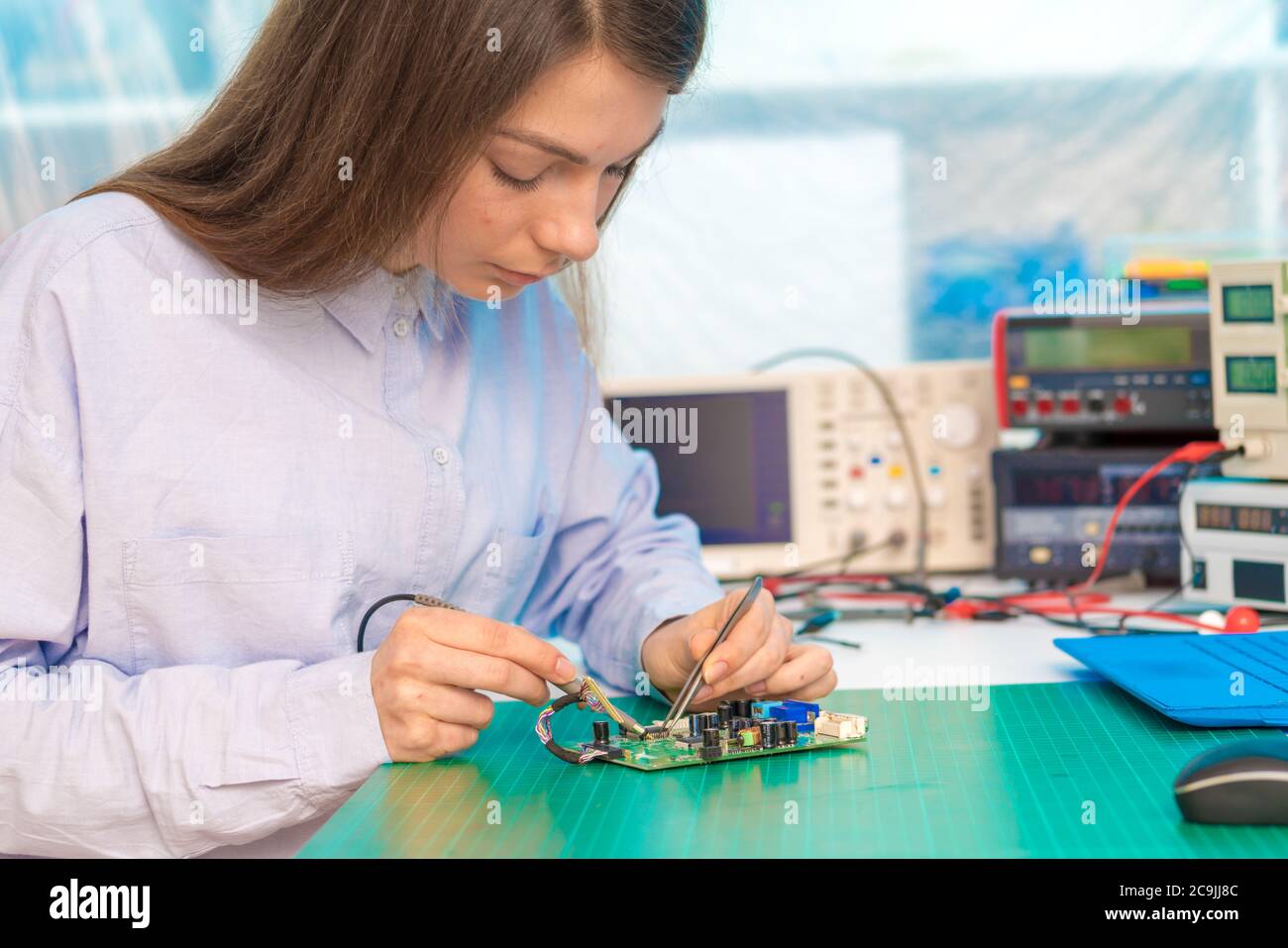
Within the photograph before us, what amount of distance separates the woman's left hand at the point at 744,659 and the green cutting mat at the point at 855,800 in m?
0.07

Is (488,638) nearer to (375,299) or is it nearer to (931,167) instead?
(375,299)

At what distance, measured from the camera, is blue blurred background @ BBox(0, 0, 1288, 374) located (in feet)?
11.4

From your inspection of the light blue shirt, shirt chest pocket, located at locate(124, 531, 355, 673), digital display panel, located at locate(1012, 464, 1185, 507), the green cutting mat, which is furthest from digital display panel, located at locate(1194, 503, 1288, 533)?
shirt chest pocket, located at locate(124, 531, 355, 673)

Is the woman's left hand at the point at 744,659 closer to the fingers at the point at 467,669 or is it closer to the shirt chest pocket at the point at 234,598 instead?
the fingers at the point at 467,669

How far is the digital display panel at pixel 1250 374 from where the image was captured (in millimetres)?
1624

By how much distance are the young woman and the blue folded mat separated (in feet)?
0.86

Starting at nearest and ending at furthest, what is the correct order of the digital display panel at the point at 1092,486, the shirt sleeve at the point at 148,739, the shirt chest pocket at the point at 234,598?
the shirt sleeve at the point at 148,739 < the shirt chest pocket at the point at 234,598 < the digital display panel at the point at 1092,486

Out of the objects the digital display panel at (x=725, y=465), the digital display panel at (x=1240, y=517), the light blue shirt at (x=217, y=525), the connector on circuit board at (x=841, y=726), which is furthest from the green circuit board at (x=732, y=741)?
the digital display panel at (x=725, y=465)

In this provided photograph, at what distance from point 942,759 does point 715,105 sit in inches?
112

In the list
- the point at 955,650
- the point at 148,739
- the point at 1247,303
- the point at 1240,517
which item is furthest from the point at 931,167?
the point at 148,739

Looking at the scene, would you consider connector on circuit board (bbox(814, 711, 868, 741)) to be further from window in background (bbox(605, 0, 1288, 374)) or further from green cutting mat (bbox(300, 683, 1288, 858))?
window in background (bbox(605, 0, 1288, 374))

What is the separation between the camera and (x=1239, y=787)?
0.75m
